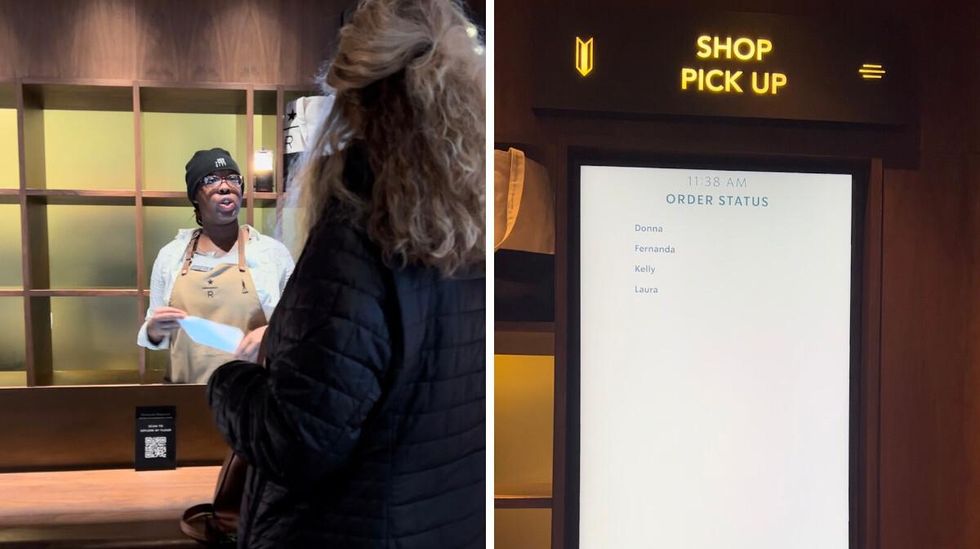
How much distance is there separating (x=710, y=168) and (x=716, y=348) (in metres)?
0.15

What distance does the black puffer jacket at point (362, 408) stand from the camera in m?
0.63

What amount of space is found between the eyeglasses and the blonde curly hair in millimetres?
339

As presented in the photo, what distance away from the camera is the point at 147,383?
0.99 meters

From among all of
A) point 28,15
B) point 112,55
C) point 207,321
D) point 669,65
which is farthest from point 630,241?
point 28,15

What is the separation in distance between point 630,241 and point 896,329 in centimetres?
24

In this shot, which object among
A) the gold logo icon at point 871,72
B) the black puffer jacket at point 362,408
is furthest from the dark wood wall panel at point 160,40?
the gold logo icon at point 871,72

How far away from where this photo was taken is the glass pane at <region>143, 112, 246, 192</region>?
97cm

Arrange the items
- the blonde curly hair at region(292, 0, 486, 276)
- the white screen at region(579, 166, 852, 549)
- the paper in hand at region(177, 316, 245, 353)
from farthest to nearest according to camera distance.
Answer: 1. the paper in hand at region(177, 316, 245, 353)
2. the blonde curly hair at region(292, 0, 486, 276)
3. the white screen at region(579, 166, 852, 549)

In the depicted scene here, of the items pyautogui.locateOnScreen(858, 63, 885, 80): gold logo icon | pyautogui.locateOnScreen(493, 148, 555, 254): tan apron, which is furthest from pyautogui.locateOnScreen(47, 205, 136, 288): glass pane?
pyautogui.locateOnScreen(858, 63, 885, 80): gold logo icon

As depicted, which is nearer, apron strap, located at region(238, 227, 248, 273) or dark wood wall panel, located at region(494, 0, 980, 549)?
dark wood wall panel, located at region(494, 0, 980, 549)

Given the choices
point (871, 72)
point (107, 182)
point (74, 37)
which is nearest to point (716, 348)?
point (871, 72)

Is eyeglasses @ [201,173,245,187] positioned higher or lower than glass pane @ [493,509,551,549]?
higher

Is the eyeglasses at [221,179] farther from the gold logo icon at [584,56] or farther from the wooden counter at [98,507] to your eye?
the gold logo icon at [584,56]

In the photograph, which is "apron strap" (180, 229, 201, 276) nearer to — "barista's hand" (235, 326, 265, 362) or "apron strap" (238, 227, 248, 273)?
"apron strap" (238, 227, 248, 273)
